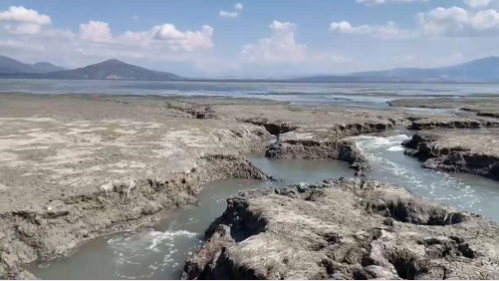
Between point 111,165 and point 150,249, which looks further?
point 111,165

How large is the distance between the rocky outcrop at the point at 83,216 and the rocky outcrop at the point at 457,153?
13804 mm

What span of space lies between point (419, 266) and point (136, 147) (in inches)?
640

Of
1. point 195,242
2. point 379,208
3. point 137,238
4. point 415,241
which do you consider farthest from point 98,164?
point 415,241

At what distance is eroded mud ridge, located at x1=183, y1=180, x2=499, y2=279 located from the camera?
9.77m

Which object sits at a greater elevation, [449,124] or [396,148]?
[449,124]

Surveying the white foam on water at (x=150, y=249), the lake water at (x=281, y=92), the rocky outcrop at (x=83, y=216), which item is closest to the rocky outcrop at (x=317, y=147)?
the rocky outcrop at (x=83, y=216)

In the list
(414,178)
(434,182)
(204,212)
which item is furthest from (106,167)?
(434,182)

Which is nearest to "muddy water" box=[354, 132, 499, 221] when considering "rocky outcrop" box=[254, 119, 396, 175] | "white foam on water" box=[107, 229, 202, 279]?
"rocky outcrop" box=[254, 119, 396, 175]

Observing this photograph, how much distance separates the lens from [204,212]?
17281 millimetres

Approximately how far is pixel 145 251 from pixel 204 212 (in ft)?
13.3

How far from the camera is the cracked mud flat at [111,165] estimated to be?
1362cm

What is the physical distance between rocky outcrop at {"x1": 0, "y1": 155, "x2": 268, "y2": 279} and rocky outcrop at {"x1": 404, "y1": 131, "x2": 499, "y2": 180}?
13804mm

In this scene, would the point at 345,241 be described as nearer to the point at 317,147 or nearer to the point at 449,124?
the point at 317,147

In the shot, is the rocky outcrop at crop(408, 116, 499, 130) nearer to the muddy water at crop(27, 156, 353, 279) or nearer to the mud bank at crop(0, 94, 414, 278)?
the mud bank at crop(0, 94, 414, 278)
